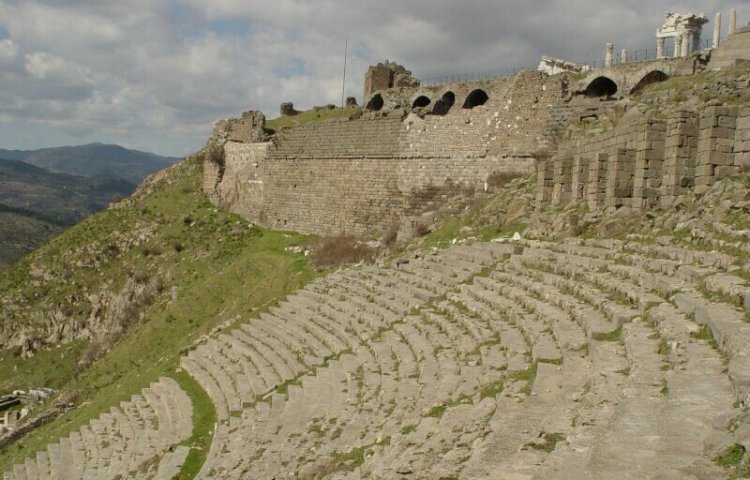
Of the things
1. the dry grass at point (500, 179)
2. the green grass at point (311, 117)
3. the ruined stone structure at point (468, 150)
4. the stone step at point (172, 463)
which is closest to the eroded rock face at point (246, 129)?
the ruined stone structure at point (468, 150)

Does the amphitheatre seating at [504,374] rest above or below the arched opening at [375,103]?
below

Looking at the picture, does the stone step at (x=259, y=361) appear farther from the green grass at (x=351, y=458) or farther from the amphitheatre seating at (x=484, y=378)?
the green grass at (x=351, y=458)

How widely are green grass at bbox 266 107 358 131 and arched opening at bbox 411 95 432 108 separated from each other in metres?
9.51

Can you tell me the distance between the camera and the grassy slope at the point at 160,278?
18.6 meters

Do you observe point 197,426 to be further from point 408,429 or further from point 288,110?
point 288,110

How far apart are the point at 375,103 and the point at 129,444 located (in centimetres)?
2604

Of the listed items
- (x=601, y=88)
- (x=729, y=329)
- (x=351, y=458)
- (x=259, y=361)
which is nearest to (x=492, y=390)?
(x=351, y=458)

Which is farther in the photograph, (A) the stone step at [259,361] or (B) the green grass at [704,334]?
(A) the stone step at [259,361]

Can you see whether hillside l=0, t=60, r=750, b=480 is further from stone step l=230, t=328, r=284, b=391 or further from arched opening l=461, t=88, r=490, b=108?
arched opening l=461, t=88, r=490, b=108

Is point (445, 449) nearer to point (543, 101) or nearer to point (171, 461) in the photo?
point (171, 461)

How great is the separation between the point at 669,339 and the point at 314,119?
3694 cm

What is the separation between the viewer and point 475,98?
26875 millimetres

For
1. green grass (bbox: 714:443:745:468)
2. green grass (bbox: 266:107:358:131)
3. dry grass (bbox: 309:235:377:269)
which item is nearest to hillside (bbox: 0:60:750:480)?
green grass (bbox: 714:443:745:468)

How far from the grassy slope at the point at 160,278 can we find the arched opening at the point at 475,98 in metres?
9.03
